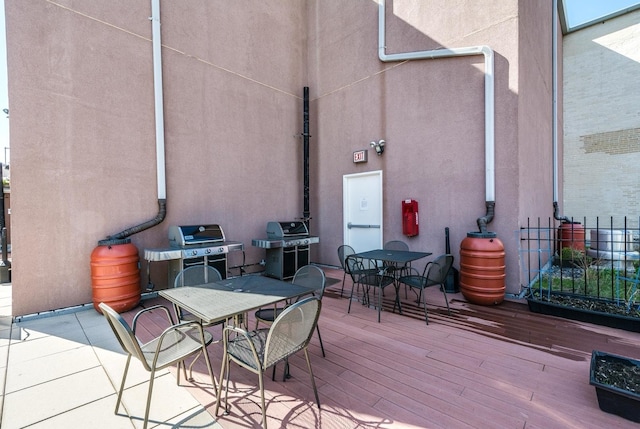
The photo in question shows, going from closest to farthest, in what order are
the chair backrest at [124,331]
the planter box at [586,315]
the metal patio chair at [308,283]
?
the chair backrest at [124,331]
the metal patio chair at [308,283]
the planter box at [586,315]

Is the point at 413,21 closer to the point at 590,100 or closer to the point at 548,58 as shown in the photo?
the point at 548,58

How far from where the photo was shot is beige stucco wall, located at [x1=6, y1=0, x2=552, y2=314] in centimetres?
376

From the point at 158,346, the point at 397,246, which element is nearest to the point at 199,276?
the point at 158,346

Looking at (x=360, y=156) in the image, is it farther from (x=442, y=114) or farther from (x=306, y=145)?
(x=442, y=114)

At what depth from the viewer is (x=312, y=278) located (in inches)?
114

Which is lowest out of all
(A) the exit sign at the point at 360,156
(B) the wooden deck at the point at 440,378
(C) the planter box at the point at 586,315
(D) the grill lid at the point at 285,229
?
(B) the wooden deck at the point at 440,378

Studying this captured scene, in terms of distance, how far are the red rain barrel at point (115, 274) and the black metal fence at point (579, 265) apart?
5152mm

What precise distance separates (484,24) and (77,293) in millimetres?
7043

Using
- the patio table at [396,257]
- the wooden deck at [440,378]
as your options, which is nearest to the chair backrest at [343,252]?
the patio table at [396,257]

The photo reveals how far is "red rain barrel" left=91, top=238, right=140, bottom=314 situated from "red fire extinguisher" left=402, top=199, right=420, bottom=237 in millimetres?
4181

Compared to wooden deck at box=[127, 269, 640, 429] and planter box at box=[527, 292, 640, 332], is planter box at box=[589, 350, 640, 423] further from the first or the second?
planter box at box=[527, 292, 640, 332]

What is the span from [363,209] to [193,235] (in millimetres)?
3213

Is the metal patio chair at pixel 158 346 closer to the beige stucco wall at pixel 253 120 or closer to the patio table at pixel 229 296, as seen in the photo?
the patio table at pixel 229 296

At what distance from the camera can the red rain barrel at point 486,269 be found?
153 inches
